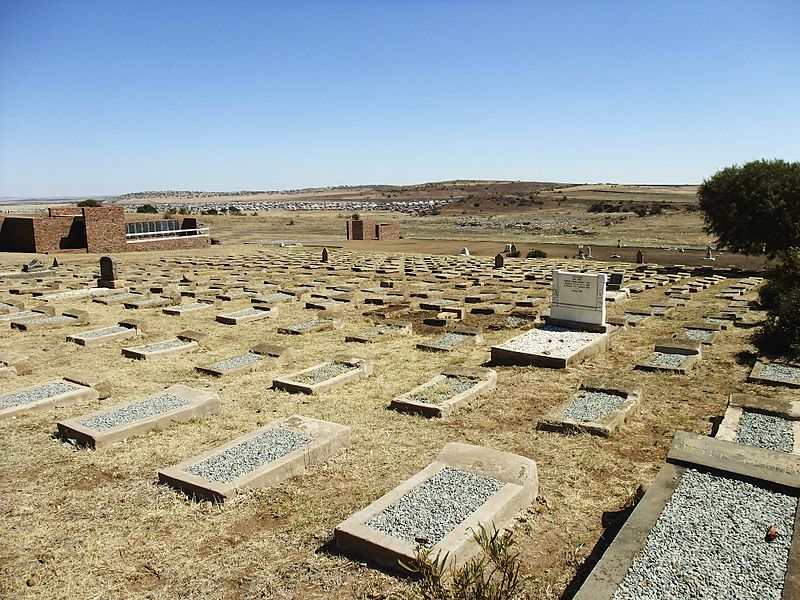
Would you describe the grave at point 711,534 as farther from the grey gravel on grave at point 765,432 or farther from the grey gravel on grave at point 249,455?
the grey gravel on grave at point 249,455

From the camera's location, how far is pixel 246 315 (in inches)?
480

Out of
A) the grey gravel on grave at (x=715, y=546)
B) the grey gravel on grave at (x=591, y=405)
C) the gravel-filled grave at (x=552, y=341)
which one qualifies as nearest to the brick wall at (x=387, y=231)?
the gravel-filled grave at (x=552, y=341)

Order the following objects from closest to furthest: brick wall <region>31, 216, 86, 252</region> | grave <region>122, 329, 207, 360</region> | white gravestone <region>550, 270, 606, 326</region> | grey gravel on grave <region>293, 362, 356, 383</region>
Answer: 1. grey gravel on grave <region>293, 362, 356, 383</region>
2. grave <region>122, 329, 207, 360</region>
3. white gravestone <region>550, 270, 606, 326</region>
4. brick wall <region>31, 216, 86, 252</region>

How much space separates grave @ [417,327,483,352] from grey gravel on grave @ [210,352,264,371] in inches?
106

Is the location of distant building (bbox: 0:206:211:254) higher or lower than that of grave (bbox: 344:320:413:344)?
higher

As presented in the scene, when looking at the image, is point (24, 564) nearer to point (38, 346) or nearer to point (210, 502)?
point (210, 502)

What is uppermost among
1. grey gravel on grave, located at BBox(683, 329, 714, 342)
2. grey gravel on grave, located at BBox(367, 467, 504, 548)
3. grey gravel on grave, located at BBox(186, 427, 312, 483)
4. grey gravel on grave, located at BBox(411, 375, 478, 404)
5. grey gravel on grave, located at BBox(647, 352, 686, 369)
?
grey gravel on grave, located at BBox(367, 467, 504, 548)

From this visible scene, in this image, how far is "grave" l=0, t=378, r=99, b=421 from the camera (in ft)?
21.1

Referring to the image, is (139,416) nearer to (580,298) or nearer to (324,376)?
(324,376)

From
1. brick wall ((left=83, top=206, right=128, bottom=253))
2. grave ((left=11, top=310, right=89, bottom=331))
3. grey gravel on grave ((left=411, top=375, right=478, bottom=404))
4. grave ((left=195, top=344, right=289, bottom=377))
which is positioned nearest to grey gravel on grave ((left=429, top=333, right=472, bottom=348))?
grey gravel on grave ((left=411, top=375, right=478, bottom=404))

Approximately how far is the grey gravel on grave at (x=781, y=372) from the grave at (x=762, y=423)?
3.50ft

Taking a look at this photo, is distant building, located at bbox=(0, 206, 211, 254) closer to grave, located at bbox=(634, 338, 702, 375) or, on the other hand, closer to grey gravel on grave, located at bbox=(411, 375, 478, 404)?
grey gravel on grave, located at bbox=(411, 375, 478, 404)

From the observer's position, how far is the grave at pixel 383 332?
10.2 m

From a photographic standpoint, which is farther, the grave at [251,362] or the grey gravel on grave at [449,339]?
the grey gravel on grave at [449,339]
